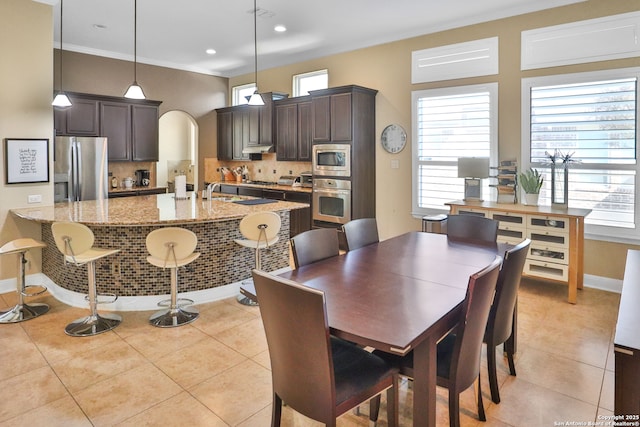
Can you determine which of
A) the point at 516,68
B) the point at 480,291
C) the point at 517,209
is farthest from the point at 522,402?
the point at 516,68

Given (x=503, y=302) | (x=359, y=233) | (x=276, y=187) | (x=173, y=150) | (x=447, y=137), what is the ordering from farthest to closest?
(x=173, y=150)
(x=276, y=187)
(x=447, y=137)
(x=359, y=233)
(x=503, y=302)

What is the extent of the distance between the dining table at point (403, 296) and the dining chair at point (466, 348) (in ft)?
0.22

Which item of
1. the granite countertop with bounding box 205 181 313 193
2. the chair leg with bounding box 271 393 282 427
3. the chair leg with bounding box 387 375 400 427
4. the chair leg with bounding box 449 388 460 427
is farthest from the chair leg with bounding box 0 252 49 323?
the granite countertop with bounding box 205 181 313 193

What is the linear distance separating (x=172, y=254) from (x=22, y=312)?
1595mm

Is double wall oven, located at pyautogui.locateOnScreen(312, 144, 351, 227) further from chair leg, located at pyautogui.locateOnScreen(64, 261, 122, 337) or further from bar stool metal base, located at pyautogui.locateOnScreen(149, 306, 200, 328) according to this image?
chair leg, located at pyautogui.locateOnScreen(64, 261, 122, 337)

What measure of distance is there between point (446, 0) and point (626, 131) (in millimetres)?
2305

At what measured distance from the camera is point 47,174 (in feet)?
15.1

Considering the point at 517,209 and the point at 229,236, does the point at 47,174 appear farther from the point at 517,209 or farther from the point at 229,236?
the point at 517,209

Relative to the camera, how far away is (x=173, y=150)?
9398 mm

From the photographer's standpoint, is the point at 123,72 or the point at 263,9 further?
the point at 123,72

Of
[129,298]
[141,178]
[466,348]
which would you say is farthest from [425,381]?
[141,178]

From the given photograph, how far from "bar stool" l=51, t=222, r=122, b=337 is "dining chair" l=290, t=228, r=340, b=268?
184cm

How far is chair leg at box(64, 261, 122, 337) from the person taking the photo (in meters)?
3.33

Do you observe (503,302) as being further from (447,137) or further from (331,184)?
(331,184)
